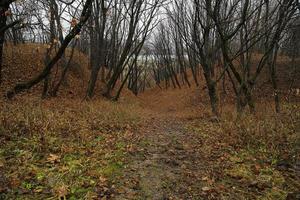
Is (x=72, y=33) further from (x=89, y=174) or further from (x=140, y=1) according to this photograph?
(x=140, y=1)

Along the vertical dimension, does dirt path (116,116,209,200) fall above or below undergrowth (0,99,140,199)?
below

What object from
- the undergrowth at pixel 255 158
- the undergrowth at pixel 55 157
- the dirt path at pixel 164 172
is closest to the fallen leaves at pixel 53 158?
the undergrowth at pixel 55 157

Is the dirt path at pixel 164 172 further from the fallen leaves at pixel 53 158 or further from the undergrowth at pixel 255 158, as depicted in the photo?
the fallen leaves at pixel 53 158

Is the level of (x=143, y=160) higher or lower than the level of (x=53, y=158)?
lower

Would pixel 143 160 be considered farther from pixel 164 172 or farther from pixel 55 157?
pixel 55 157

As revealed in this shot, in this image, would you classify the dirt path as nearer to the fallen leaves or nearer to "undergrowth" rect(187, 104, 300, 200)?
"undergrowth" rect(187, 104, 300, 200)

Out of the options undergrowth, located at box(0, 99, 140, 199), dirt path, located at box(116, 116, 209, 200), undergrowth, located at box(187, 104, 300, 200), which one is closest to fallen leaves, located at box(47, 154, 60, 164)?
undergrowth, located at box(0, 99, 140, 199)

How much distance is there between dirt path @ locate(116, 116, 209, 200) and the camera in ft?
13.5

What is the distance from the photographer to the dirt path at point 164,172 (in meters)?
4.13

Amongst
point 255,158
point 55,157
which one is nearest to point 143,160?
point 55,157

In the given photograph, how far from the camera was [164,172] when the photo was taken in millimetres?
4945

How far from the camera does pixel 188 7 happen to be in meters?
23.5

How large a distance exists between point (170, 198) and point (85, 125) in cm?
489

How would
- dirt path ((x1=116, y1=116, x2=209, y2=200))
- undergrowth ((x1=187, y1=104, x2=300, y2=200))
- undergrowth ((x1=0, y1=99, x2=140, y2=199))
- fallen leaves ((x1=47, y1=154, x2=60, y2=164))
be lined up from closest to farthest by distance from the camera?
undergrowth ((x1=0, y1=99, x2=140, y2=199))
dirt path ((x1=116, y1=116, x2=209, y2=200))
undergrowth ((x1=187, y1=104, x2=300, y2=200))
fallen leaves ((x1=47, y1=154, x2=60, y2=164))
